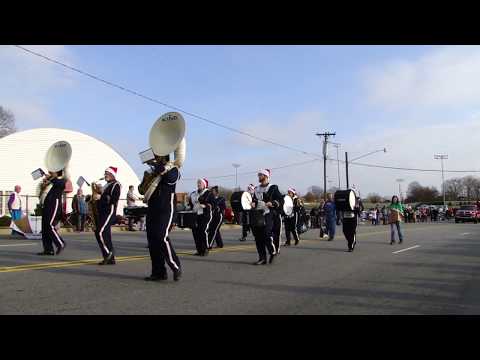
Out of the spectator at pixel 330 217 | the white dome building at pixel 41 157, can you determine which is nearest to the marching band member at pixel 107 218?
the spectator at pixel 330 217

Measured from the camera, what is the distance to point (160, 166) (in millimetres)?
8141

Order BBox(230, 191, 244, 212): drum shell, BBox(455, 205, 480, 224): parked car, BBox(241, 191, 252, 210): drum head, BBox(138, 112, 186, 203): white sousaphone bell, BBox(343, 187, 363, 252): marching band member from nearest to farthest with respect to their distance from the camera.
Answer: BBox(138, 112, 186, 203): white sousaphone bell → BBox(241, 191, 252, 210): drum head → BBox(230, 191, 244, 212): drum shell → BBox(343, 187, 363, 252): marching band member → BBox(455, 205, 480, 224): parked car

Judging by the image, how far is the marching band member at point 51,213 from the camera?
11.3m

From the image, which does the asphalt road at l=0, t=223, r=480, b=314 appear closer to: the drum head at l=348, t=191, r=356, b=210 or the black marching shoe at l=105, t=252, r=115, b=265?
the black marching shoe at l=105, t=252, r=115, b=265

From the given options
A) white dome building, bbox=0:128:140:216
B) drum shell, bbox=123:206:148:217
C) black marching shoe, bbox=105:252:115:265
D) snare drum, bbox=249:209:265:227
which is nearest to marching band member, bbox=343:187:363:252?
snare drum, bbox=249:209:265:227

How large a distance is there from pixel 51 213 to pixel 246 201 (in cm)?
451

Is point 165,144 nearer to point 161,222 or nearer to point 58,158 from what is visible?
point 161,222

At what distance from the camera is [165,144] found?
8.57 metres

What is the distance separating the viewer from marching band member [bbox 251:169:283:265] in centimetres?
1034

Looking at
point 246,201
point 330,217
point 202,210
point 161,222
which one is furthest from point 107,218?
point 330,217

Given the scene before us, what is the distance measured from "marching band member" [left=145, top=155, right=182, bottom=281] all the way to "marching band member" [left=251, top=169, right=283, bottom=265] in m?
2.63

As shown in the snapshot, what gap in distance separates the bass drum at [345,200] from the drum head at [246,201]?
16.3 feet
